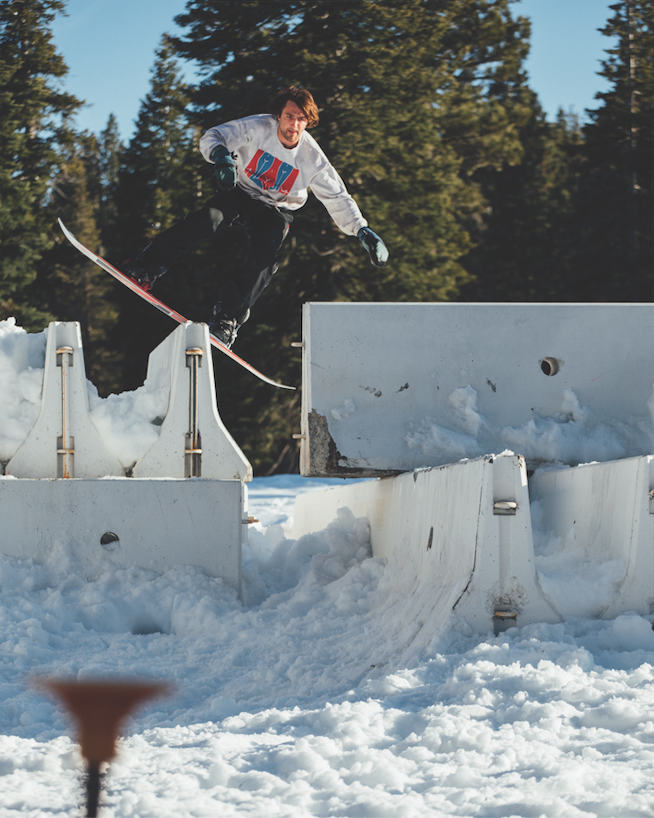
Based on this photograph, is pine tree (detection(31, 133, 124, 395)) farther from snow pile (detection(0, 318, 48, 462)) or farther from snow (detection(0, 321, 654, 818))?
snow (detection(0, 321, 654, 818))

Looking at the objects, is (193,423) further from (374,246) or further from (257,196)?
(374,246)

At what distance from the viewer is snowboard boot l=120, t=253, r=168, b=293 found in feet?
22.2

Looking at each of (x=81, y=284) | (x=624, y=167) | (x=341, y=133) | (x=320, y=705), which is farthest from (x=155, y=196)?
(x=320, y=705)

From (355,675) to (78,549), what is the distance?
2.25 m

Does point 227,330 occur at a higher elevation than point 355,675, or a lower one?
higher

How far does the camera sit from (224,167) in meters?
6.33

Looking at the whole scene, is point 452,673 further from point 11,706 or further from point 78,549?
point 78,549

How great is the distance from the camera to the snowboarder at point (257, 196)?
258 inches

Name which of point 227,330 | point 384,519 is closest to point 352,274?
point 227,330

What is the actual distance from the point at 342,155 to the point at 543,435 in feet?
69.7

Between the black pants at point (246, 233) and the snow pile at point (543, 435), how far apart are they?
2.15 metres

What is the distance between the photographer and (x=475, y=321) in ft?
19.5

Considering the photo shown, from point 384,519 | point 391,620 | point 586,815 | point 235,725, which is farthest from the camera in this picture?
point 384,519

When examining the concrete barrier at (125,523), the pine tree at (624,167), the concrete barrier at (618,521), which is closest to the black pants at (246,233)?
the concrete barrier at (125,523)
